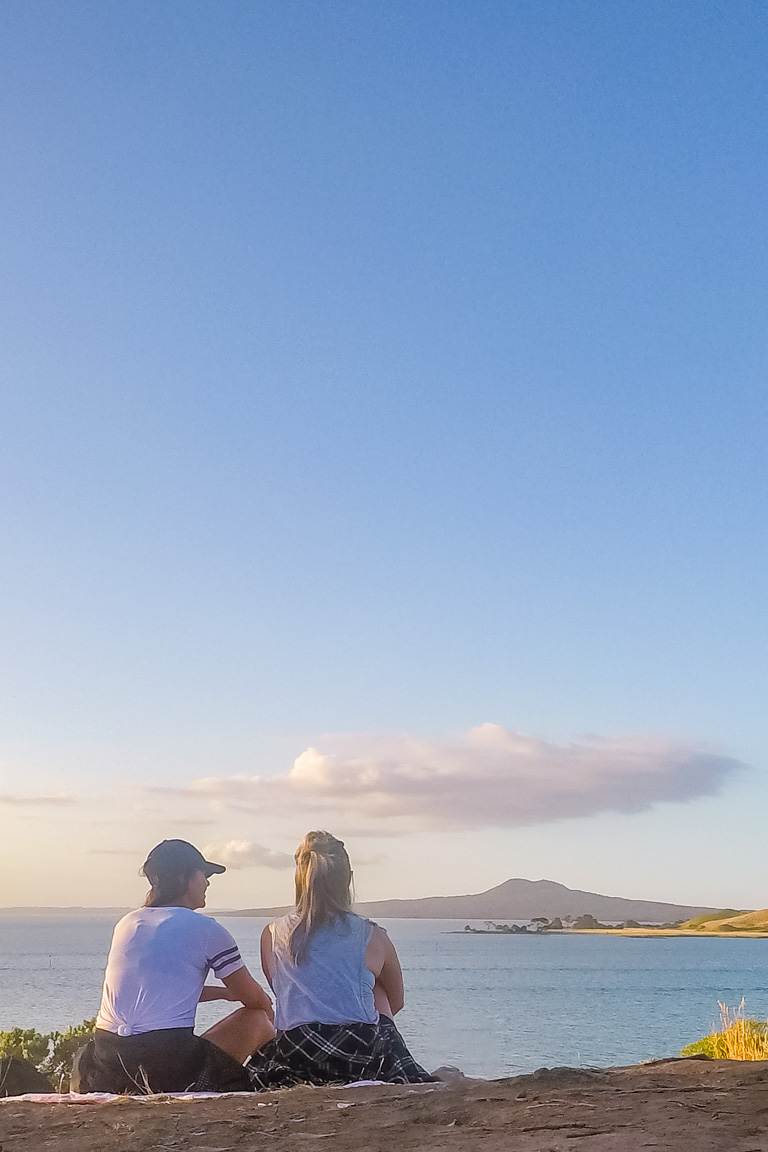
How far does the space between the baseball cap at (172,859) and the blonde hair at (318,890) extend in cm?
50

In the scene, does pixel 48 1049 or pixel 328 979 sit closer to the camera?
pixel 328 979

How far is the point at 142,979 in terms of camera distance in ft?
17.6

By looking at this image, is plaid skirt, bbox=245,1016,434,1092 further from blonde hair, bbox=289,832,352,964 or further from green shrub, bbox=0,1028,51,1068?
green shrub, bbox=0,1028,51,1068

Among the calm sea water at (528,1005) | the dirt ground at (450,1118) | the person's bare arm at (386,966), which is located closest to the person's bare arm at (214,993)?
the dirt ground at (450,1118)

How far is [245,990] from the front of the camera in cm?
548

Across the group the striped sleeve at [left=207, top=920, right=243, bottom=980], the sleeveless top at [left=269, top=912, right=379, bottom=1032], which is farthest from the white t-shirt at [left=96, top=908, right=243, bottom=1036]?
the sleeveless top at [left=269, top=912, right=379, bottom=1032]

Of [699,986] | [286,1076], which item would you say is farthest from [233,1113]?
[699,986]

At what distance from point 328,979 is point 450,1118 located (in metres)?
1.05

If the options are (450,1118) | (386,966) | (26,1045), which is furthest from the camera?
(26,1045)

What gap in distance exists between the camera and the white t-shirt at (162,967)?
534 centimetres

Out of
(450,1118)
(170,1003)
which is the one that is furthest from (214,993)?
(450,1118)

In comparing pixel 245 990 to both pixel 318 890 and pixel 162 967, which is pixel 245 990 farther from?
pixel 318 890

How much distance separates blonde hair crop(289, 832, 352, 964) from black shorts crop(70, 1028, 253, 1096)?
24.0 inches

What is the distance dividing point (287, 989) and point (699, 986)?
7246 cm
